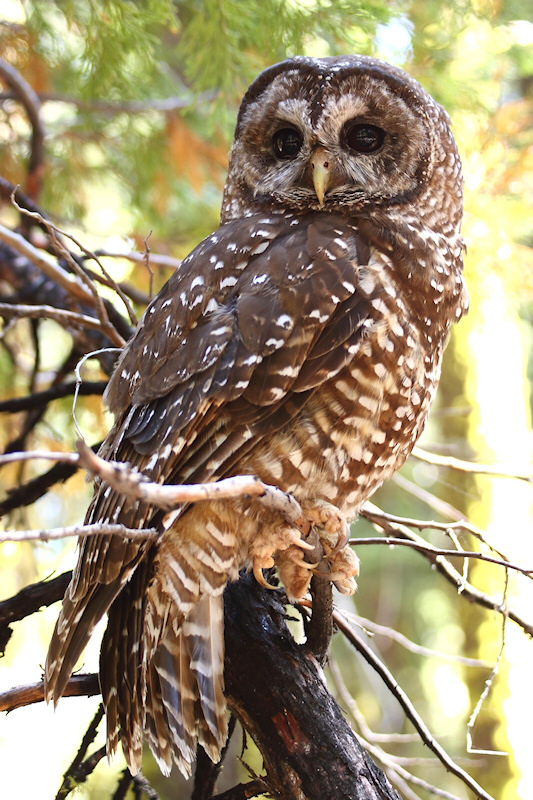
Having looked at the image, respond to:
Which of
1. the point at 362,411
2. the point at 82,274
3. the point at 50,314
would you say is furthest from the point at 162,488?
the point at 50,314

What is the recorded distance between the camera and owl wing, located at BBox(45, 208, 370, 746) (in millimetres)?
1682

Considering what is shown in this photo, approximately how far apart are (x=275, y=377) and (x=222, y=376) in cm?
12

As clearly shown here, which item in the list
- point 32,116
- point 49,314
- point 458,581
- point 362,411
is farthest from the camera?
point 32,116

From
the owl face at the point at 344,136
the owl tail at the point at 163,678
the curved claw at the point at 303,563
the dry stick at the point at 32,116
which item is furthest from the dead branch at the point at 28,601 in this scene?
the dry stick at the point at 32,116

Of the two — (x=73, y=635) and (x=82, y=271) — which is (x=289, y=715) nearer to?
(x=73, y=635)

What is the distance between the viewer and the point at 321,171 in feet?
6.38

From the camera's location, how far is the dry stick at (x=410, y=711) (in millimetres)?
1874

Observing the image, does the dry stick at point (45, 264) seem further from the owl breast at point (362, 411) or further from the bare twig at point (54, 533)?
the bare twig at point (54, 533)

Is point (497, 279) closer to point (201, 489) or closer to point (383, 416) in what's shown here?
point (383, 416)

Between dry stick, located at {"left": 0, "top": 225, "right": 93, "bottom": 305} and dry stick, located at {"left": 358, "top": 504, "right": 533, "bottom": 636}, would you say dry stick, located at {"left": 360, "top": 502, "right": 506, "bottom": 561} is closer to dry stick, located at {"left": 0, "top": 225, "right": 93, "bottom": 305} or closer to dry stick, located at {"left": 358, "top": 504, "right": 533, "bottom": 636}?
dry stick, located at {"left": 358, "top": 504, "right": 533, "bottom": 636}

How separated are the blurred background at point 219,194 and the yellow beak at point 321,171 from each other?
89 cm

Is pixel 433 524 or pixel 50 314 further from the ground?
pixel 50 314

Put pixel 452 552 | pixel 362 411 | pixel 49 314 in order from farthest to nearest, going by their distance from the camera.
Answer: pixel 49 314 < pixel 452 552 < pixel 362 411

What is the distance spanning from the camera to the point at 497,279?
3.26 m
